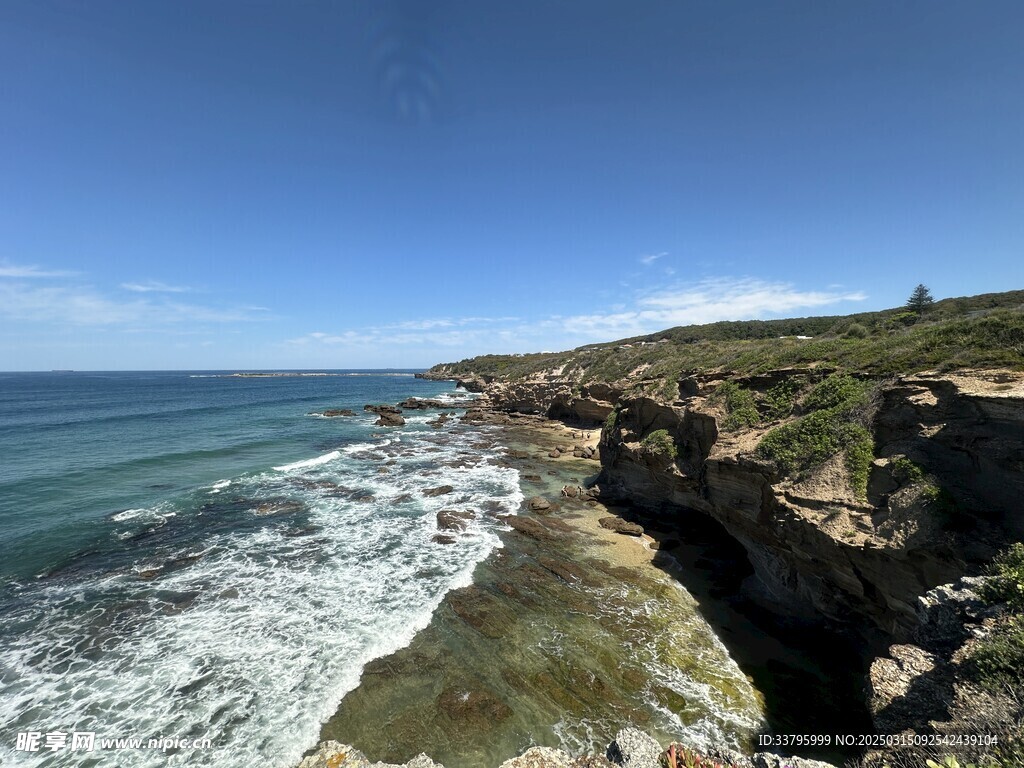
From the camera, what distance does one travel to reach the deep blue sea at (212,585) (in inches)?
350

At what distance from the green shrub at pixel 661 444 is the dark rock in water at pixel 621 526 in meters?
3.27

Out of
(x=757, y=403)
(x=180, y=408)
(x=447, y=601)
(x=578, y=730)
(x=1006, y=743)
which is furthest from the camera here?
(x=180, y=408)

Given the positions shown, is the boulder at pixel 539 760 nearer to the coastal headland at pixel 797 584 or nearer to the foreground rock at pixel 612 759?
the foreground rock at pixel 612 759

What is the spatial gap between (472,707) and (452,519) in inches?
399

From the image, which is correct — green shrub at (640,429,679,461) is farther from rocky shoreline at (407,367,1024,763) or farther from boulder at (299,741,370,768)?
boulder at (299,741,370,768)

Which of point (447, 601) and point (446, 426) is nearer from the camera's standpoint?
point (447, 601)

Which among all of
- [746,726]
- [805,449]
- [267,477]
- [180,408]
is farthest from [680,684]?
[180,408]

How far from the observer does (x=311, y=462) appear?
30234 millimetres

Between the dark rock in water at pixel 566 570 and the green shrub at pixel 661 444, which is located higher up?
the green shrub at pixel 661 444

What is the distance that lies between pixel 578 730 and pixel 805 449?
9452mm

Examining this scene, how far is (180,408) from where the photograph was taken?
195 ft

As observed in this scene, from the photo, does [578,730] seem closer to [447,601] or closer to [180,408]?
[447,601]

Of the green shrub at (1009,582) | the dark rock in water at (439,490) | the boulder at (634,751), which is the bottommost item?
the dark rock in water at (439,490)

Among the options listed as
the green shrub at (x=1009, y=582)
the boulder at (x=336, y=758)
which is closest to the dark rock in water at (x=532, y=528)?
the boulder at (x=336, y=758)
